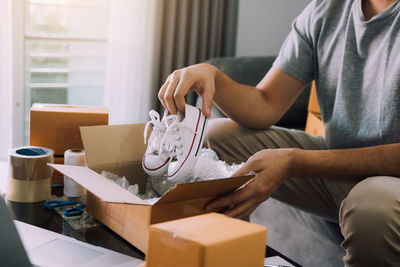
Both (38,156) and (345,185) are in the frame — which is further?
(345,185)

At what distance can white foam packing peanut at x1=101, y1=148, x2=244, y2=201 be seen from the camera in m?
1.03

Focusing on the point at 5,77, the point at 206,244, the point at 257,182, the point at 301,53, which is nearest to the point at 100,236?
the point at 257,182

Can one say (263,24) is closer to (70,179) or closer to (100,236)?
(70,179)

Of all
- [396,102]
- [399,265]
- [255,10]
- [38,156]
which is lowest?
[399,265]

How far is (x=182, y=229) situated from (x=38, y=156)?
0.58 m

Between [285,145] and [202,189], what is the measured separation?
66 cm

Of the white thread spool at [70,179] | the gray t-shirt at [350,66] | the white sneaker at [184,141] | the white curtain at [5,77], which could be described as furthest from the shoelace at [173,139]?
the white curtain at [5,77]

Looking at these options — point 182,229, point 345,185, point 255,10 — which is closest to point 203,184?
point 182,229

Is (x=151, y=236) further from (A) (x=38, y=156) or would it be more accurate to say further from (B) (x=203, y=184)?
(A) (x=38, y=156)

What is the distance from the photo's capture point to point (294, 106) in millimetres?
2400

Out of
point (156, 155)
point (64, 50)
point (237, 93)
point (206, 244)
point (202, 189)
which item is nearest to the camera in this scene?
point (206, 244)

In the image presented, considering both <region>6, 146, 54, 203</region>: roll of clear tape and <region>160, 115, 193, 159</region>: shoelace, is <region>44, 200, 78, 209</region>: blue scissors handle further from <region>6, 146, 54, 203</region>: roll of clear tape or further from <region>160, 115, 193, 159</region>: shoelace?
<region>160, 115, 193, 159</region>: shoelace

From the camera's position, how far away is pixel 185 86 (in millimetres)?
1061

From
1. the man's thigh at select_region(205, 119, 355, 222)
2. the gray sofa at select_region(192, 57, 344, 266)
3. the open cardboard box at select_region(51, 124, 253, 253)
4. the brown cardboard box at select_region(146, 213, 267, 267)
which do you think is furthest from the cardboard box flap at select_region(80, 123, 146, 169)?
the gray sofa at select_region(192, 57, 344, 266)
